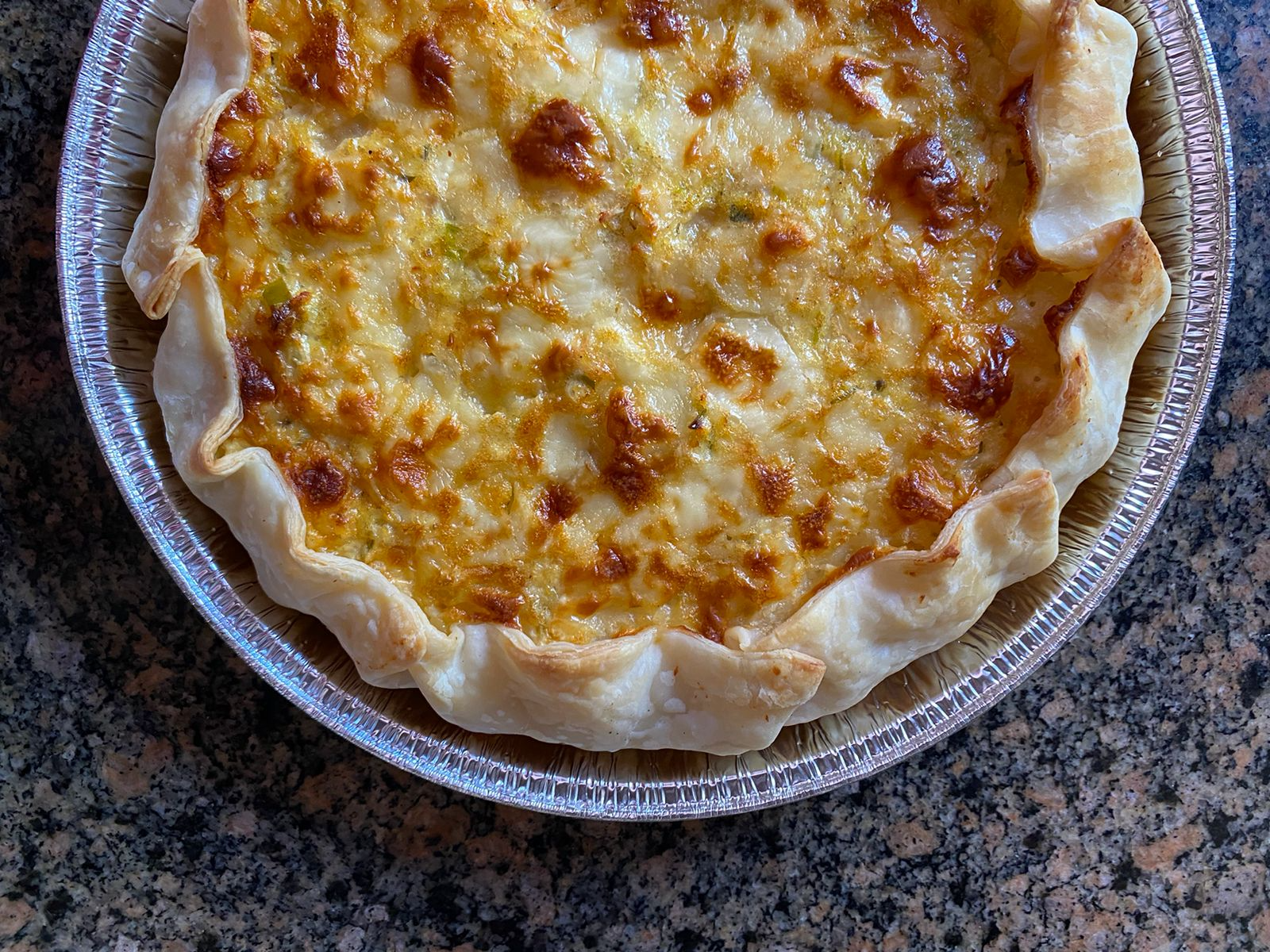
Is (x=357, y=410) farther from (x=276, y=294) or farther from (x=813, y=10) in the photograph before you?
(x=813, y=10)

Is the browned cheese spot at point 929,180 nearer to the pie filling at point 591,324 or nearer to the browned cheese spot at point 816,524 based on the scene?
the pie filling at point 591,324

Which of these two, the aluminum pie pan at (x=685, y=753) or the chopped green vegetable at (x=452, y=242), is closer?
the chopped green vegetable at (x=452, y=242)

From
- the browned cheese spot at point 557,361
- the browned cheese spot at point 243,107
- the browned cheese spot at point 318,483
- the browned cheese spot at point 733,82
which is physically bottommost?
the browned cheese spot at point 318,483

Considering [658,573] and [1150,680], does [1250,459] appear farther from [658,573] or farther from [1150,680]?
[658,573]

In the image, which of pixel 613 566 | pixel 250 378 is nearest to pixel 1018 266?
pixel 613 566

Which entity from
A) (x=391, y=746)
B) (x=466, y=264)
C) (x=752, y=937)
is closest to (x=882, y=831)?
(x=752, y=937)

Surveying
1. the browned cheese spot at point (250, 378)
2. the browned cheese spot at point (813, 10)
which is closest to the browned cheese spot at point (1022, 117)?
the browned cheese spot at point (813, 10)
